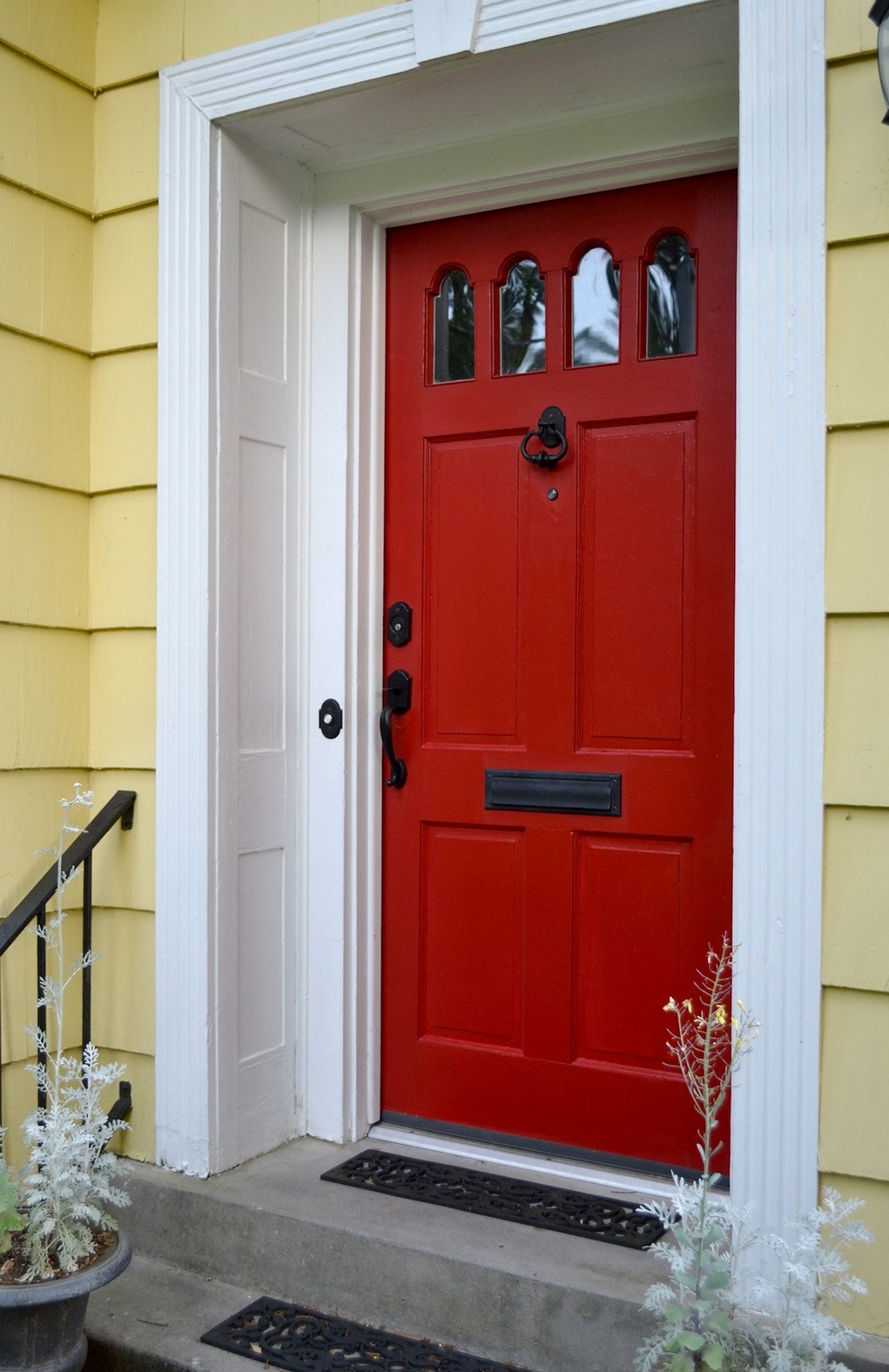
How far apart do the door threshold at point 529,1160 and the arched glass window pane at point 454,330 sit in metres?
1.65

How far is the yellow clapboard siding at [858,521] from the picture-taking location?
5.97 ft

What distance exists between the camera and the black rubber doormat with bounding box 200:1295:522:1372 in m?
1.99

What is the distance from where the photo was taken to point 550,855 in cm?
247

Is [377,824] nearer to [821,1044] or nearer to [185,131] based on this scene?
[821,1044]

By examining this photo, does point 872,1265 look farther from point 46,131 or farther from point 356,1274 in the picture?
point 46,131

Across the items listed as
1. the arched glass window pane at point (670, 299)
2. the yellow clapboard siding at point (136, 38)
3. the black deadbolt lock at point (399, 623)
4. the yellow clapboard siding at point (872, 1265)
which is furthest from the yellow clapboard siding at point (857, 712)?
the yellow clapboard siding at point (136, 38)

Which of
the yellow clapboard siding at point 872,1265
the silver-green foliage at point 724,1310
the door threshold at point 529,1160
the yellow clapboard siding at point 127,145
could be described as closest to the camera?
the silver-green foliage at point 724,1310

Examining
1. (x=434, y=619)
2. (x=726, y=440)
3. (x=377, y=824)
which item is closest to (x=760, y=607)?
(x=726, y=440)

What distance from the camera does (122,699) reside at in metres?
2.58

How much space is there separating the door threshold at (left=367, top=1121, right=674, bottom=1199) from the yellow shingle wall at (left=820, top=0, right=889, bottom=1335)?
0.57 metres

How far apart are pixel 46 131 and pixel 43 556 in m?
0.89

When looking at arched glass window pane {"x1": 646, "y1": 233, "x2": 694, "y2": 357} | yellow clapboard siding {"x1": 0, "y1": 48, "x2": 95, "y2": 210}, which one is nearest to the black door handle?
arched glass window pane {"x1": 646, "y1": 233, "x2": 694, "y2": 357}

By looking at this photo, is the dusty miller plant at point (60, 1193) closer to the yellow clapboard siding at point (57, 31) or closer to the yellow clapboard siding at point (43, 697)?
the yellow clapboard siding at point (43, 697)

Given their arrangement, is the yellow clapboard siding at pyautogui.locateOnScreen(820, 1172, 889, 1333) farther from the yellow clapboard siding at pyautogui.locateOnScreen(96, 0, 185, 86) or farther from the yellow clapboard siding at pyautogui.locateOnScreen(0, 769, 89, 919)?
the yellow clapboard siding at pyautogui.locateOnScreen(96, 0, 185, 86)
